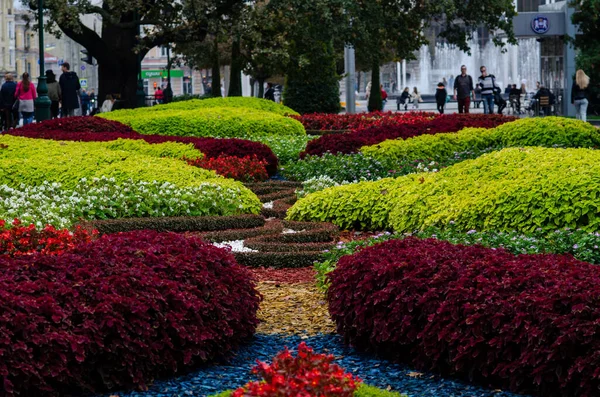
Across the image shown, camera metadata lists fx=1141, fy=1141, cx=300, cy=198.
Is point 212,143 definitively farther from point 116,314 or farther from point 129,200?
point 116,314

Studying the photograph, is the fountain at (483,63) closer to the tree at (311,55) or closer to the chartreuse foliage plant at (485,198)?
the tree at (311,55)

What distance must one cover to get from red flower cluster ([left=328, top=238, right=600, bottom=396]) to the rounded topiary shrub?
73 cm

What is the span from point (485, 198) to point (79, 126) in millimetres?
11634

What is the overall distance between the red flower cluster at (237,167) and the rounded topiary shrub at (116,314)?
26.0ft

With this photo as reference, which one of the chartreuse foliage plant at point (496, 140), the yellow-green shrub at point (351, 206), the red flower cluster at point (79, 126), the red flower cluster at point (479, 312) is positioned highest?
the red flower cluster at point (79, 126)

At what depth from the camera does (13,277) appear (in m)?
5.88

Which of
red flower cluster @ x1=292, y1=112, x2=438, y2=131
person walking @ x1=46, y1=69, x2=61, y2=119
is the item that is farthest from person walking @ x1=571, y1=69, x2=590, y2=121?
person walking @ x1=46, y1=69, x2=61, y2=119

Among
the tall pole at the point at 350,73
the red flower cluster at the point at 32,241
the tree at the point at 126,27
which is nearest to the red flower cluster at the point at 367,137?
the red flower cluster at the point at 32,241

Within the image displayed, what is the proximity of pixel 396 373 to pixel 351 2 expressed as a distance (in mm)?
24963

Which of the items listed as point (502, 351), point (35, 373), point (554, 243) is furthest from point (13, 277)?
point (554, 243)

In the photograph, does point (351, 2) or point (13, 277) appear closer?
point (13, 277)

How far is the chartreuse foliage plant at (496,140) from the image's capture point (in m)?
15.2

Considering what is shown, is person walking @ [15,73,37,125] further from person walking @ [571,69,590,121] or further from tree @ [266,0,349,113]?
person walking @ [571,69,590,121]

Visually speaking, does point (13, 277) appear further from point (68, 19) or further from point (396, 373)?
point (68, 19)
